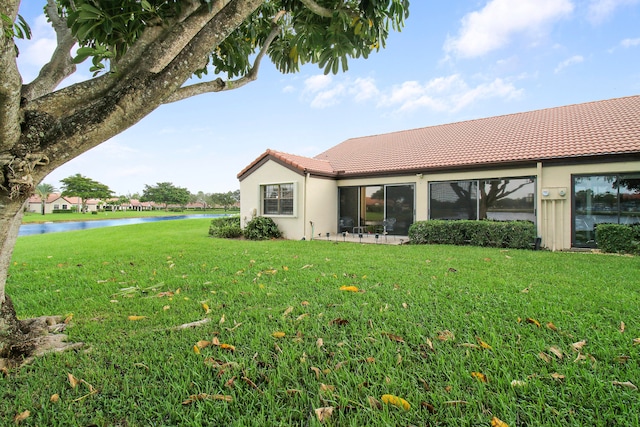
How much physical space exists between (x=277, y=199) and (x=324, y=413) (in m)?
11.9

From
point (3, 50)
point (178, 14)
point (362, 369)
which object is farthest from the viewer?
point (178, 14)

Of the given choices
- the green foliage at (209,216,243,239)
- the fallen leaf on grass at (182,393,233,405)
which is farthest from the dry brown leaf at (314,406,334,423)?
the green foliage at (209,216,243,239)

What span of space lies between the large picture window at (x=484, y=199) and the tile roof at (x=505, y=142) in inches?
31.6

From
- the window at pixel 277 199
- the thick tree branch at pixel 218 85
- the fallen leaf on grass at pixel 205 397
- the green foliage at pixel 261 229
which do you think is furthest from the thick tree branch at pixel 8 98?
the window at pixel 277 199

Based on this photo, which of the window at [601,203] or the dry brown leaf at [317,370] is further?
the window at [601,203]

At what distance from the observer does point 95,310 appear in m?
3.72

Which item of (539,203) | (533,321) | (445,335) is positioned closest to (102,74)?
(445,335)

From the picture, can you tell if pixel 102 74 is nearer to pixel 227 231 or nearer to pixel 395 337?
pixel 395 337

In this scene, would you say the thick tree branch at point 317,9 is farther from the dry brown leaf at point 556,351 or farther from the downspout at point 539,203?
the downspout at point 539,203

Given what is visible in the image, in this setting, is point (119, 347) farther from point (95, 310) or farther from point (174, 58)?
point (174, 58)

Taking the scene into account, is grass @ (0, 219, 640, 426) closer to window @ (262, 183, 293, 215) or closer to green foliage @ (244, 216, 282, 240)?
green foliage @ (244, 216, 282, 240)

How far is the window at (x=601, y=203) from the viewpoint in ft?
29.0

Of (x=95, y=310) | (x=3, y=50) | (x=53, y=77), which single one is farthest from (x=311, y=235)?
(x=3, y=50)

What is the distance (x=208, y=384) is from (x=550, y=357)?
8.65 ft
